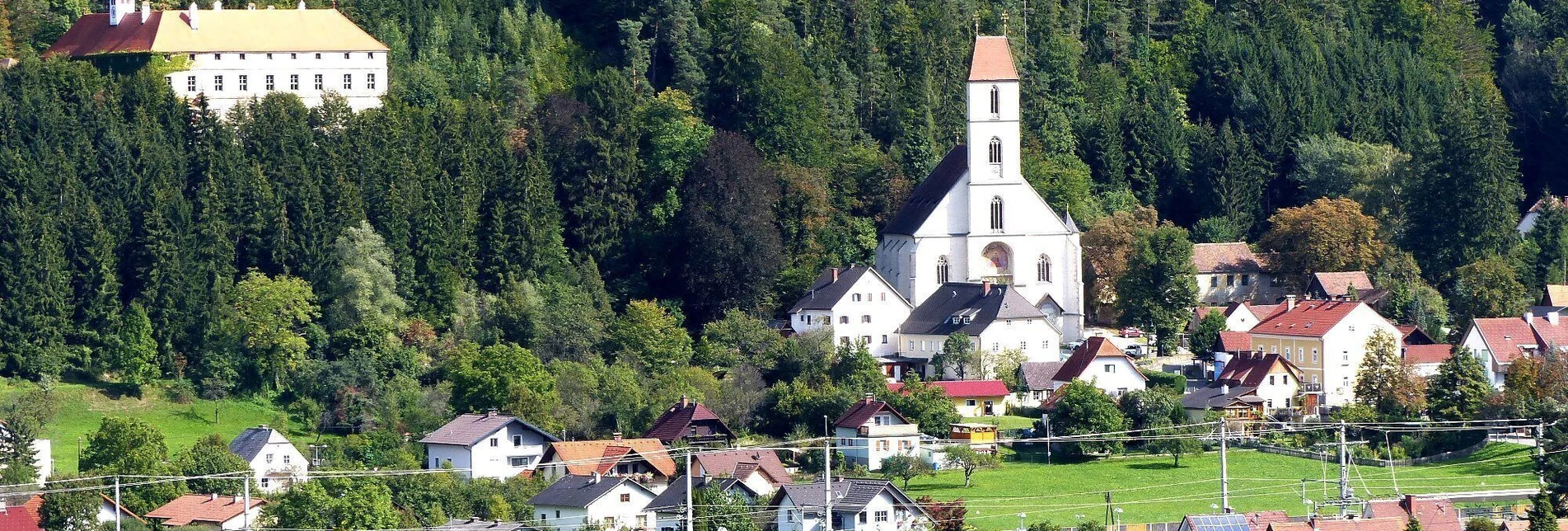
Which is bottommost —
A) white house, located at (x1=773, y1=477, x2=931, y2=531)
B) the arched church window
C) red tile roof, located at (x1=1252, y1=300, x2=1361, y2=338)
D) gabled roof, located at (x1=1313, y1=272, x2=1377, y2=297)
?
white house, located at (x1=773, y1=477, x2=931, y2=531)

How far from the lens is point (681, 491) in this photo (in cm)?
7344

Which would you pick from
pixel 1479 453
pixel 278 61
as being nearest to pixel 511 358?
pixel 278 61

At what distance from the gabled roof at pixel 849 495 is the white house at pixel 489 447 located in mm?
9932

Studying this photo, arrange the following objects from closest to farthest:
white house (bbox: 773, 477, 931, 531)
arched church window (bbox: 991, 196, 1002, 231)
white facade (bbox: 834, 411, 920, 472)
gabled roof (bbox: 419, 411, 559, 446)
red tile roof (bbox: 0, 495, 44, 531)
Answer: red tile roof (bbox: 0, 495, 44, 531) → white house (bbox: 773, 477, 931, 531) → gabled roof (bbox: 419, 411, 559, 446) → white facade (bbox: 834, 411, 920, 472) → arched church window (bbox: 991, 196, 1002, 231)

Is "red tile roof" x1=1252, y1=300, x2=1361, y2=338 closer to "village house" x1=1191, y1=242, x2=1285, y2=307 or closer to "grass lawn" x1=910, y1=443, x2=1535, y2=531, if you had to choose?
"village house" x1=1191, y1=242, x2=1285, y2=307

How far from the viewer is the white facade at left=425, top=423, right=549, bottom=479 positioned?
259 feet

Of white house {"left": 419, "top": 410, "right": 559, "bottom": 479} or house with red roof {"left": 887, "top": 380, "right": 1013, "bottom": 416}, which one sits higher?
house with red roof {"left": 887, "top": 380, "right": 1013, "bottom": 416}

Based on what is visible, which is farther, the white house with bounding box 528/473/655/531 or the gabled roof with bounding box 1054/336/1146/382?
the gabled roof with bounding box 1054/336/1146/382

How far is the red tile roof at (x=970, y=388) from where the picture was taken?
88625 mm

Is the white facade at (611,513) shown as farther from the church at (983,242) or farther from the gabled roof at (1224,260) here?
the gabled roof at (1224,260)

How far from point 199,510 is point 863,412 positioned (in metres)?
19.1

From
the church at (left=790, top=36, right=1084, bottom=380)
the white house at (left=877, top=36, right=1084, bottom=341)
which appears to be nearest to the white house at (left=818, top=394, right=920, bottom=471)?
the church at (left=790, top=36, right=1084, bottom=380)

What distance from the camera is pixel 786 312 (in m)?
98.4

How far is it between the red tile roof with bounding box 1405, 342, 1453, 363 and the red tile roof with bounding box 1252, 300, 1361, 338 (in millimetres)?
2013
